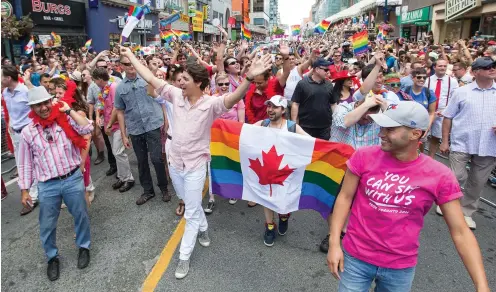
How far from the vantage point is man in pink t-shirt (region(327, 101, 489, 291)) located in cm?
194

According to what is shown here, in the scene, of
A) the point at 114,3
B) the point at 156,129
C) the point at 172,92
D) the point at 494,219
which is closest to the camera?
the point at 172,92

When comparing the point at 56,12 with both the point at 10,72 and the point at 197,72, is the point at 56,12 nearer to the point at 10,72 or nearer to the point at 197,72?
the point at 10,72

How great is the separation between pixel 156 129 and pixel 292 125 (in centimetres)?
209

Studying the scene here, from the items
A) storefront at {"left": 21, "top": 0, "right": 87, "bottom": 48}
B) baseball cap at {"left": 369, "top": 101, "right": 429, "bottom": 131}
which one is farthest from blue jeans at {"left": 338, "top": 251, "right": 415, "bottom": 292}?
storefront at {"left": 21, "top": 0, "right": 87, "bottom": 48}

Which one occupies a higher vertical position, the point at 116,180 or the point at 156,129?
the point at 156,129

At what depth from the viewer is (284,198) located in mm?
3918

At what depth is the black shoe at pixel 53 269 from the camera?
3.36m

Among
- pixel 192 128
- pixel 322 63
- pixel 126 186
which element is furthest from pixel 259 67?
pixel 126 186

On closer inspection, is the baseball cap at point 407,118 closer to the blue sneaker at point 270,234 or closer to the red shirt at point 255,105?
the blue sneaker at point 270,234

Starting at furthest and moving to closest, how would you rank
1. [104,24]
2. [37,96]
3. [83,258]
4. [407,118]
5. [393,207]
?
1. [104,24]
2. [83,258]
3. [37,96]
4. [393,207]
5. [407,118]

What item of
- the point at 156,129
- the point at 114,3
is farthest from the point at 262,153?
the point at 114,3

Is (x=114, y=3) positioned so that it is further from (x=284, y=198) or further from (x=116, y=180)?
(x=284, y=198)

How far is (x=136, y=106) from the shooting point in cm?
482

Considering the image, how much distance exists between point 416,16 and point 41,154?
38.1 meters
